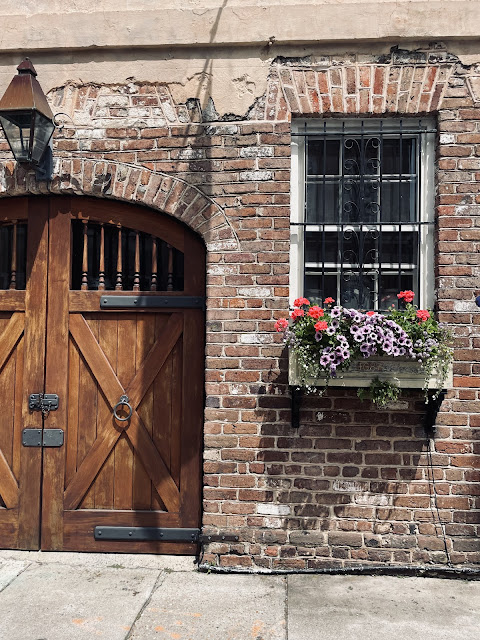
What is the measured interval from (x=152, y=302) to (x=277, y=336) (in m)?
0.97

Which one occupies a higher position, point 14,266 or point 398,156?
point 398,156

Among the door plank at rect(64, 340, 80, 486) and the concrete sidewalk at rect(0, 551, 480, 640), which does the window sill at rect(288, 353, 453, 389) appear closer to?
the concrete sidewalk at rect(0, 551, 480, 640)

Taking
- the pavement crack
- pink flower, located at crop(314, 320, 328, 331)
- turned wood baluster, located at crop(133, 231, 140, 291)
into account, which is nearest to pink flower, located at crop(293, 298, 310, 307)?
pink flower, located at crop(314, 320, 328, 331)

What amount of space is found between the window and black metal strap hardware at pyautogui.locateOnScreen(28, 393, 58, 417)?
1960 millimetres

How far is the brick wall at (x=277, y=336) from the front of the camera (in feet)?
13.2

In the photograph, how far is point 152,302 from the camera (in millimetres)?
4359

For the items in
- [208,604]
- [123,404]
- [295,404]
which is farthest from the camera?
[123,404]

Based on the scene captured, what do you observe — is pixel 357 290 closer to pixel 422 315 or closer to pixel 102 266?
pixel 422 315

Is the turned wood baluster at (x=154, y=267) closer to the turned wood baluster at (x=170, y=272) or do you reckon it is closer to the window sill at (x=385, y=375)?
the turned wood baluster at (x=170, y=272)

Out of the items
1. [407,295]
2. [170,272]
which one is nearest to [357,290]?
[407,295]

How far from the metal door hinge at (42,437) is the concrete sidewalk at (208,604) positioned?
2.65ft

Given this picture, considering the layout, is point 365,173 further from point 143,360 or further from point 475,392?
point 143,360

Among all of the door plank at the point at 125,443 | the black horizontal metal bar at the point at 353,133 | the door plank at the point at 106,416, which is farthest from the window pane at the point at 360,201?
the door plank at the point at 106,416

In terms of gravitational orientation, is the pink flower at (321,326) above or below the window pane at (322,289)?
below
